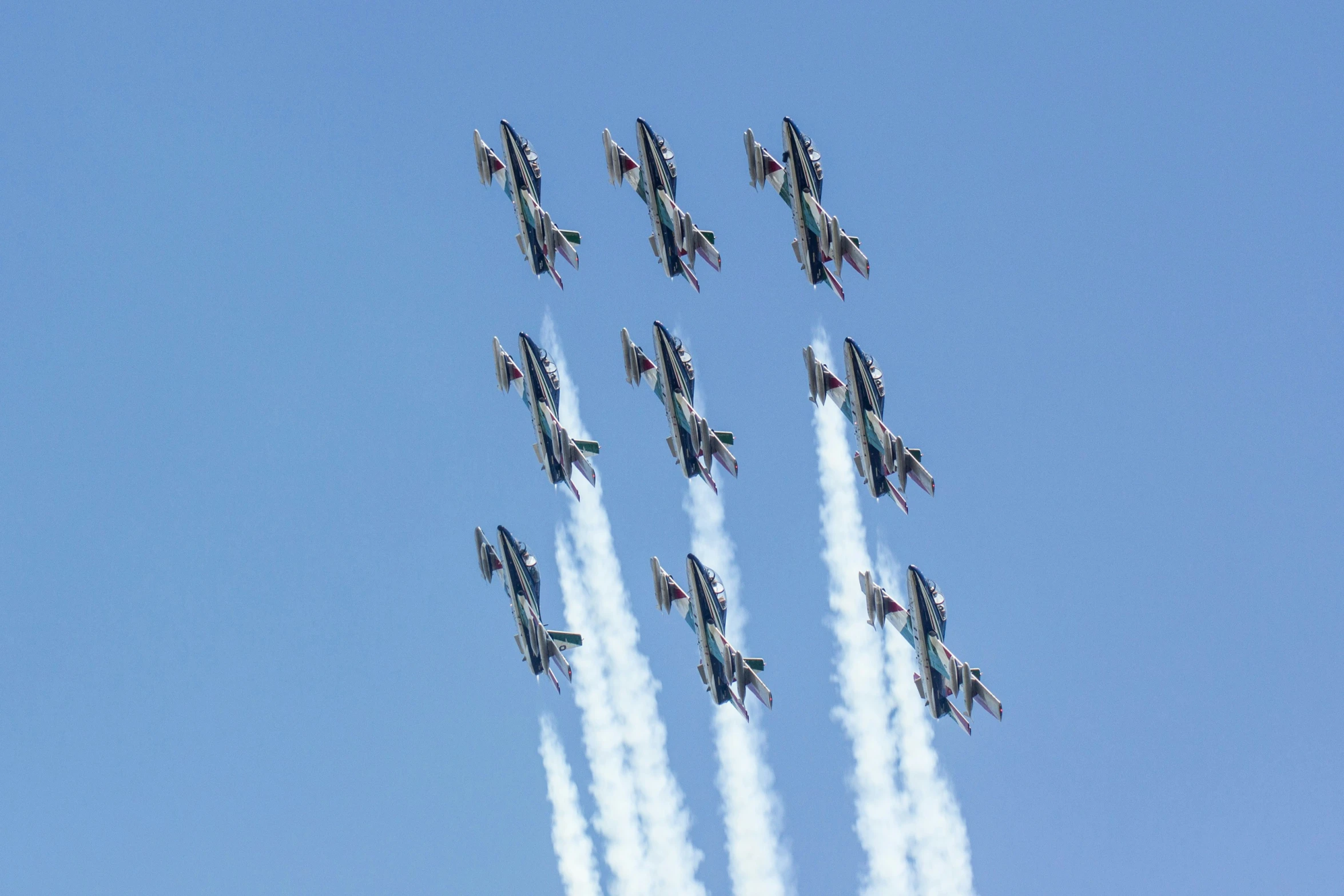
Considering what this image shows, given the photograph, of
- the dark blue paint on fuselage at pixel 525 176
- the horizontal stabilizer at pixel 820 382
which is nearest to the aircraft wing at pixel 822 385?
the horizontal stabilizer at pixel 820 382

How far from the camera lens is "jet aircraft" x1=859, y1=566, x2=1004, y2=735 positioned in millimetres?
117625

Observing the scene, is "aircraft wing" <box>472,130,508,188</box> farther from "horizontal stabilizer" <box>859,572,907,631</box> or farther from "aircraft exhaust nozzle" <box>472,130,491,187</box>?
"horizontal stabilizer" <box>859,572,907,631</box>

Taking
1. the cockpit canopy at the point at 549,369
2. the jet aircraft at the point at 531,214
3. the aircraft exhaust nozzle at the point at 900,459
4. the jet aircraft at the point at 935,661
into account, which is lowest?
the jet aircraft at the point at 935,661

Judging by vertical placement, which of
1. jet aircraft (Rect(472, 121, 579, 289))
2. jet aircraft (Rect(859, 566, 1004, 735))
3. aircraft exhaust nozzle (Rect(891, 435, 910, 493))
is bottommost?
jet aircraft (Rect(859, 566, 1004, 735))

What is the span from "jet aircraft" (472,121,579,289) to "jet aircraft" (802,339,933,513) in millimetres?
14531

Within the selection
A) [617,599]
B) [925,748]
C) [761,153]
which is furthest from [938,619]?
[761,153]

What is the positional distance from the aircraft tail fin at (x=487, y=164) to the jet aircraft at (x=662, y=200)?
280 inches

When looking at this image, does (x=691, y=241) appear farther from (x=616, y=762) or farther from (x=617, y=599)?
(x=616, y=762)

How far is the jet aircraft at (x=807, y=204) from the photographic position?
115 meters

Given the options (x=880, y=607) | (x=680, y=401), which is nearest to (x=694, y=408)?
(x=680, y=401)

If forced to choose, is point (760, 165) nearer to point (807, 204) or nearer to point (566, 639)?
point (807, 204)

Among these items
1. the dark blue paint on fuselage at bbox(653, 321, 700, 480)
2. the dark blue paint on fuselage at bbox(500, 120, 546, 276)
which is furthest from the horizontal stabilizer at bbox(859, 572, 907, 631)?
the dark blue paint on fuselage at bbox(500, 120, 546, 276)

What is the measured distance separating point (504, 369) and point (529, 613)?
13.8 m

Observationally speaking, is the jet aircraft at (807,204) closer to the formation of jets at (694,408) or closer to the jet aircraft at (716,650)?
the formation of jets at (694,408)
